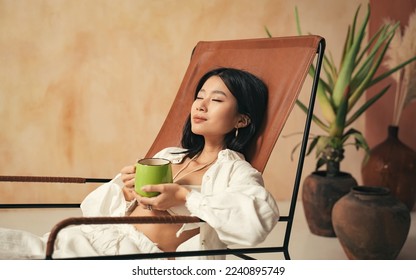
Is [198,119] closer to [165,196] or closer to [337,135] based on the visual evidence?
[165,196]

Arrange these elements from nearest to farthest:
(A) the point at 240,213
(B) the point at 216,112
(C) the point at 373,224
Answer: (A) the point at 240,213 < (B) the point at 216,112 < (C) the point at 373,224

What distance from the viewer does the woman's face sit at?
163 cm

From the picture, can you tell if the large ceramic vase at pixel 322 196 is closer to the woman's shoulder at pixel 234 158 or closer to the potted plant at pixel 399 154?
the potted plant at pixel 399 154

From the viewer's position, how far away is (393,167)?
10.9 ft

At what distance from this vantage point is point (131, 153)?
12.0 feet

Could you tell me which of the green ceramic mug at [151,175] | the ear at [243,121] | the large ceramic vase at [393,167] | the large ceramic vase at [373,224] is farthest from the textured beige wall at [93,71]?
the green ceramic mug at [151,175]

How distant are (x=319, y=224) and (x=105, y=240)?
1.84m

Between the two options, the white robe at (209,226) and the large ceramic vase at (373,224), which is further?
the large ceramic vase at (373,224)

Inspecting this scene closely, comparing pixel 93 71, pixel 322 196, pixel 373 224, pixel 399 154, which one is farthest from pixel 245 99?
pixel 93 71

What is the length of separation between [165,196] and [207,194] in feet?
0.45

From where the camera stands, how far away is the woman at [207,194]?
1362 mm

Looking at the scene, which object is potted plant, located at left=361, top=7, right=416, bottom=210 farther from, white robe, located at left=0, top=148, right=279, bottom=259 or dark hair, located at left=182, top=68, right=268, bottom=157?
white robe, located at left=0, top=148, right=279, bottom=259
